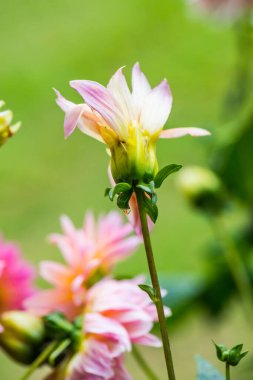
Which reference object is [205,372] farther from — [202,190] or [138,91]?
[202,190]

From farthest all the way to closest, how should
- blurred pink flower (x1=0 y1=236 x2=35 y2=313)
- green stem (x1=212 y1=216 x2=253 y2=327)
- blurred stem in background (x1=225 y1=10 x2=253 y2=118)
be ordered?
1. blurred stem in background (x1=225 y1=10 x2=253 y2=118)
2. green stem (x1=212 y1=216 x2=253 y2=327)
3. blurred pink flower (x1=0 y1=236 x2=35 y2=313)

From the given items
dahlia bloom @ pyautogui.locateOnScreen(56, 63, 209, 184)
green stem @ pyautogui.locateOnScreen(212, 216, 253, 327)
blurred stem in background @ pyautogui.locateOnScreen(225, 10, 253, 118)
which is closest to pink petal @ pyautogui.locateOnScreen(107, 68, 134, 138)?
dahlia bloom @ pyautogui.locateOnScreen(56, 63, 209, 184)

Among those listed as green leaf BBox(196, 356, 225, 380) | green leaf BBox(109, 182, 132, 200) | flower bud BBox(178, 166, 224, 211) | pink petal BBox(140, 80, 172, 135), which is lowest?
flower bud BBox(178, 166, 224, 211)

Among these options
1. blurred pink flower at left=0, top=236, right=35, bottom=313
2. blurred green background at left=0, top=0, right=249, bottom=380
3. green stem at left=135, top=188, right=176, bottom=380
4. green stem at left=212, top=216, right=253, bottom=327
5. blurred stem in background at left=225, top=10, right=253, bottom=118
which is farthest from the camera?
blurred green background at left=0, top=0, right=249, bottom=380

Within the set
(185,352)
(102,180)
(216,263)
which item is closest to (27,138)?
(102,180)

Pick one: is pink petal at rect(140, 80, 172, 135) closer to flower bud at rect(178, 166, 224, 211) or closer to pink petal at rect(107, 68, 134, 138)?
pink petal at rect(107, 68, 134, 138)

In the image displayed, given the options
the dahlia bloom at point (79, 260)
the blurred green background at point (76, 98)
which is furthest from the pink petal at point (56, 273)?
the blurred green background at point (76, 98)
